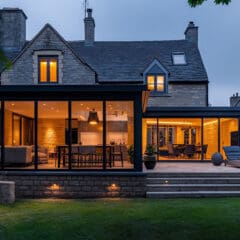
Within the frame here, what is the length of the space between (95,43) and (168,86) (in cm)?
721

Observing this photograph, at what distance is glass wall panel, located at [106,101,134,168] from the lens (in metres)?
13.8

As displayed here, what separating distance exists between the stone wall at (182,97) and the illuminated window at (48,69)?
6.07m

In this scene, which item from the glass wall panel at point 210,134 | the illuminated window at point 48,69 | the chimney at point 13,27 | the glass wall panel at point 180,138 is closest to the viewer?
the glass wall panel at point 210,134

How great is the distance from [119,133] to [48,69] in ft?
24.8

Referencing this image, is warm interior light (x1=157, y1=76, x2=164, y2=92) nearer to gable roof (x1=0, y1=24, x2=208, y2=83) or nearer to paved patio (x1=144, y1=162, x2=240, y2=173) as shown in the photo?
gable roof (x1=0, y1=24, x2=208, y2=83)

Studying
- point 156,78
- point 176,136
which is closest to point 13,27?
point 156,78

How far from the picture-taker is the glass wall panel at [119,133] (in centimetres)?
1377

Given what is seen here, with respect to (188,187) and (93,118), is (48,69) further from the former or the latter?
(188,187)

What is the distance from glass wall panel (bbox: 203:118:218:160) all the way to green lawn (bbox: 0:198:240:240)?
32.4 ft

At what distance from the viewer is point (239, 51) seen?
75125 mm

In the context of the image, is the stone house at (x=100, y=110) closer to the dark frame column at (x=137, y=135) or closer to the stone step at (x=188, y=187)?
the dark frame column at (x=137, y=135)

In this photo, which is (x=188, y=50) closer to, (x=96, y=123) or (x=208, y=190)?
(x=96, y=123)

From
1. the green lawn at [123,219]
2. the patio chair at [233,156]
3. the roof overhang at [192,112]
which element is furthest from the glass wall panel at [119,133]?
the patio chair at [233,156]

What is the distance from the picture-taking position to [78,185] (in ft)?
42.3
